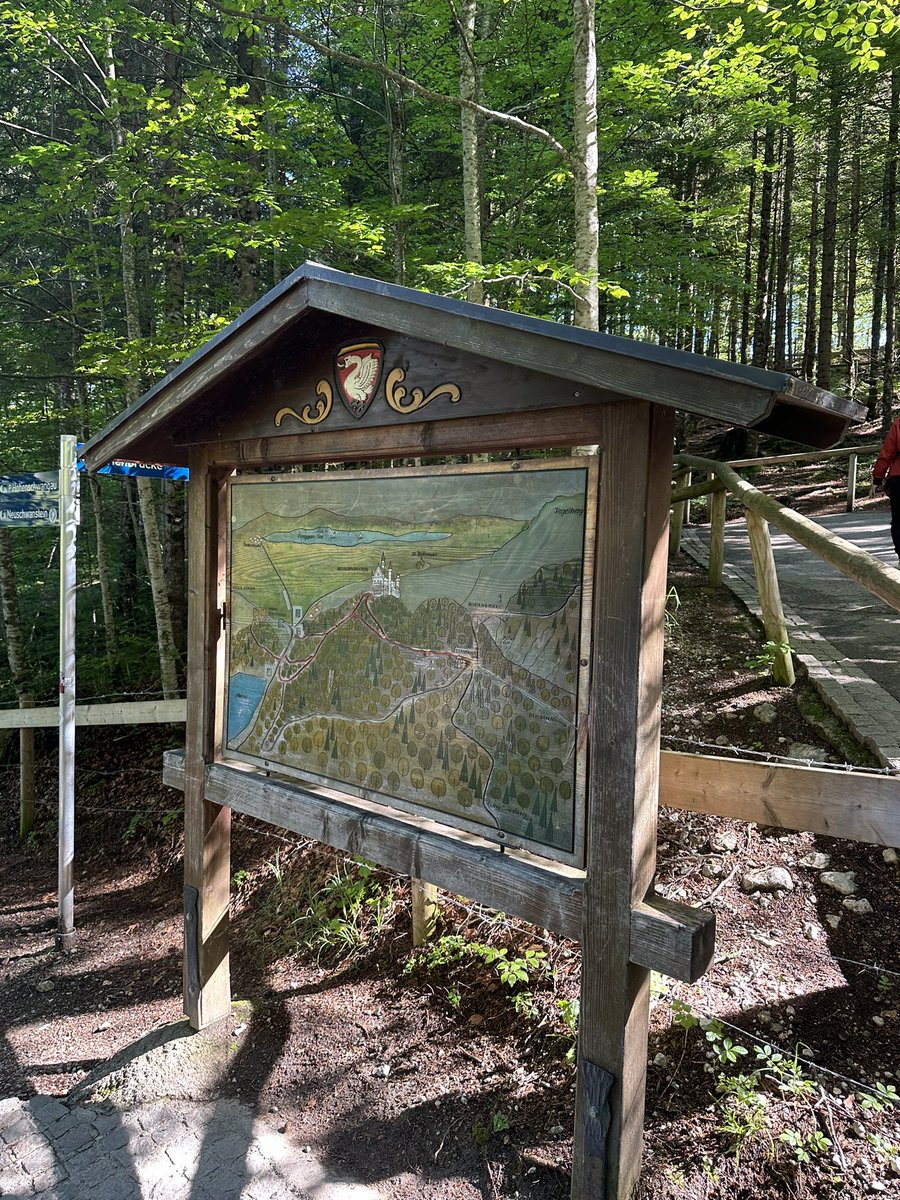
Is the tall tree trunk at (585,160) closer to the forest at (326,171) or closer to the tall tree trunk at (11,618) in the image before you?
the forest at (326,171)

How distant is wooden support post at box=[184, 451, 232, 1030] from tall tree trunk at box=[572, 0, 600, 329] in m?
3.15

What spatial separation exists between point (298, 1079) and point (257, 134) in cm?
711

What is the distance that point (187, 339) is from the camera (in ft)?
22.2

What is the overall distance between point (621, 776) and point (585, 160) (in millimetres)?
4924

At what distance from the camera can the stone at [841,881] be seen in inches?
129

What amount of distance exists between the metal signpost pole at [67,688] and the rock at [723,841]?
4.14 m

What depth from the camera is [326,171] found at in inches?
321

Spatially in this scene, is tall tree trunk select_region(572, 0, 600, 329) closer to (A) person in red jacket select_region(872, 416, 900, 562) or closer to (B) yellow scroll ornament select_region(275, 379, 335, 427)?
(A) person in red jacket select_region(872, 416, 900, 562)

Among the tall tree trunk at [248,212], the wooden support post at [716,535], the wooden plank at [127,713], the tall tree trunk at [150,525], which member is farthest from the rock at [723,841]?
the tall tree trunk at [248,212]

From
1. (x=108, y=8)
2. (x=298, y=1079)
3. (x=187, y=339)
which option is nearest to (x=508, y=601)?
(x=298, y=1079)

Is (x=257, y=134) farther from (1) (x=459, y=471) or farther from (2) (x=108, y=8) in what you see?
(1) (x=459, y=471)

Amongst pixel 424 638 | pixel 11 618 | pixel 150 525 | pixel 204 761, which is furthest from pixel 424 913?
pixel 11 618

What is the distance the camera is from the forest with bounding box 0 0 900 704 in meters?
6.19

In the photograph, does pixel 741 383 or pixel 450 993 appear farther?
pixel 450 993
